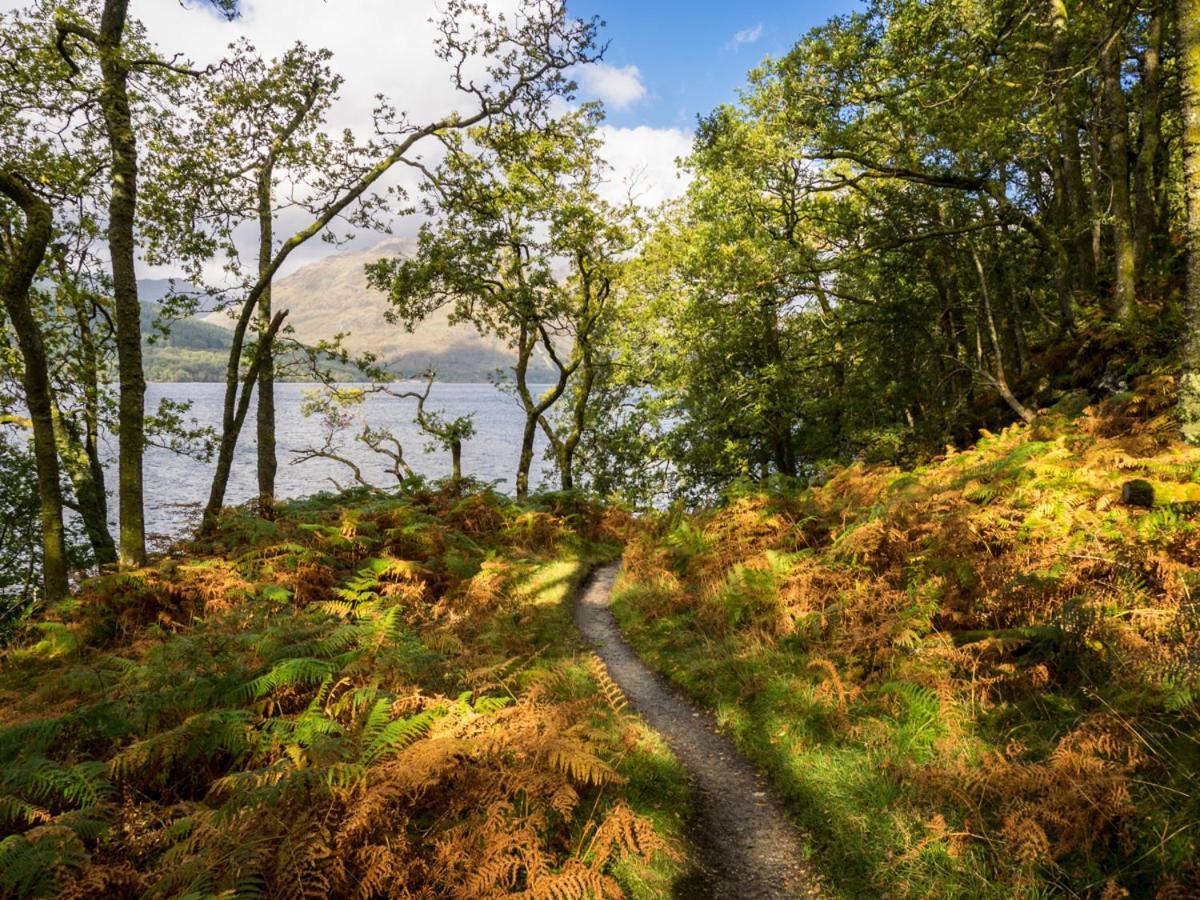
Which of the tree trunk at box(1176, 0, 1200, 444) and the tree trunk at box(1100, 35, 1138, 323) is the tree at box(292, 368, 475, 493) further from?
the tree trunk at box(1176, 0, 1200, 444)

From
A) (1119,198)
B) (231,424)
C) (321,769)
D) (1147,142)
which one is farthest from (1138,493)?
(231,424)

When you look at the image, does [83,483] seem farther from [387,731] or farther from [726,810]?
[726,810]

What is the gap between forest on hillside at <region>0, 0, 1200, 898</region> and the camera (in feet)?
12.7

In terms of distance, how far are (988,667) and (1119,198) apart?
9.41 metres

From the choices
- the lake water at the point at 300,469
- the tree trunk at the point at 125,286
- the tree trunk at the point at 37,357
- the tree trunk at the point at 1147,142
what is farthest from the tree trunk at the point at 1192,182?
the lake water at the point at 300,469

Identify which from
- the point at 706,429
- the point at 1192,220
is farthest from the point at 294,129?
the point at 1192,220

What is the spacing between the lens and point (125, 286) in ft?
29.2

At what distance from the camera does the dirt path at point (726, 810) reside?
4.34 meters

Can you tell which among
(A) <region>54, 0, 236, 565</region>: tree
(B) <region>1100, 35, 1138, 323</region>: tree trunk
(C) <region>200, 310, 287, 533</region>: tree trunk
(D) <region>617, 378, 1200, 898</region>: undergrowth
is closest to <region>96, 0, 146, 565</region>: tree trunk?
(A) <region>54, 0, 236, 565</region>: tree

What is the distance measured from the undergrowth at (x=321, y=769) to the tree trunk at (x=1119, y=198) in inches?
424

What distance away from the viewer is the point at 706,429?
1978 centimetres

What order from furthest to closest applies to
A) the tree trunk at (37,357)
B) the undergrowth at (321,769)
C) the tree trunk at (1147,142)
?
the tree trunk at (1147,142) < the tree trunk at (37,357) < the undergrowth at (321,769)

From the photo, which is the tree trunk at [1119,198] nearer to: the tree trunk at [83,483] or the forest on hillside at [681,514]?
the forest on hillside at [681,514]

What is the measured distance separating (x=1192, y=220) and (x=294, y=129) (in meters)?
16.5
